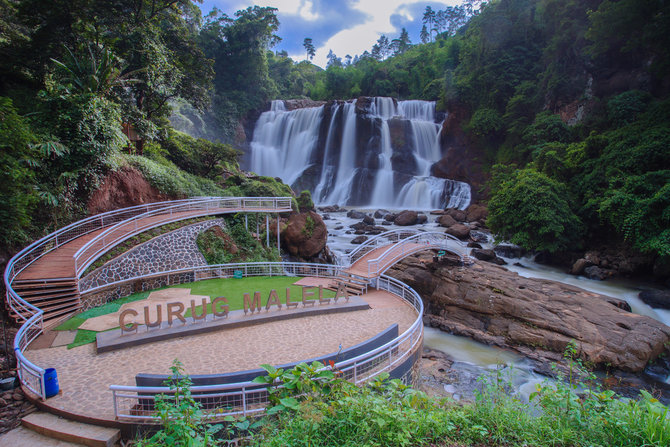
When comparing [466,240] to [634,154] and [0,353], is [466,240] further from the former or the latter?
[0,353]

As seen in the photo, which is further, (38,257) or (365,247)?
(365,247)

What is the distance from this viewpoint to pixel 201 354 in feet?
29.7

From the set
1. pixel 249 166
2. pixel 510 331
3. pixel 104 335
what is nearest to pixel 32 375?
pixel 104 335

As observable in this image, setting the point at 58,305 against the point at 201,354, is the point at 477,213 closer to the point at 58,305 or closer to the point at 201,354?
the point at 201,354

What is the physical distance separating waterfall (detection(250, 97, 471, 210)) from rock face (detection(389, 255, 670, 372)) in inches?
980

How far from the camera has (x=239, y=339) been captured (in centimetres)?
1004

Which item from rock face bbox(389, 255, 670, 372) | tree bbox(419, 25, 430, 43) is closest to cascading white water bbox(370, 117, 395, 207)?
rock face bbox(389, 255, 670, 372)

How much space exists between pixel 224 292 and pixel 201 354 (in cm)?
562

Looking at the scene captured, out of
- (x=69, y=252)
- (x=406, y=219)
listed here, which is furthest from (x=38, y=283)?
(x=406, y=219)

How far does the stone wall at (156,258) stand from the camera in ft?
43.3

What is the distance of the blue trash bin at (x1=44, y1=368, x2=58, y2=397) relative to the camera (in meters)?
6.83

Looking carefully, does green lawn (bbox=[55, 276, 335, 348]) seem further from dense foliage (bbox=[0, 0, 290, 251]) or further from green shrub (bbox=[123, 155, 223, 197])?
green shrub (bbox=[123, 155, 223, 197])

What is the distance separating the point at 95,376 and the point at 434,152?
4417cm

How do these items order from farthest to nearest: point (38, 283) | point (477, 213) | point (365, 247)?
point (477, 213)
point (365, 247)
point (38, 283)
